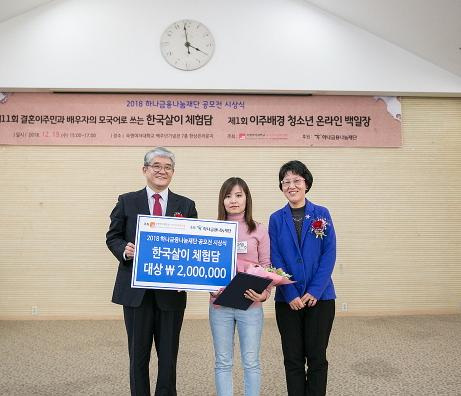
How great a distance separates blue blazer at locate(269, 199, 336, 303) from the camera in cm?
214

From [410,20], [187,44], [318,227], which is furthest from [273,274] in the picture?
[410,20]

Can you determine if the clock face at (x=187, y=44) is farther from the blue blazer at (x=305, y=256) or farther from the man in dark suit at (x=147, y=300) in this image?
the blue blazer at (x=305, y=256)

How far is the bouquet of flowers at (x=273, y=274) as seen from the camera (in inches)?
76.9

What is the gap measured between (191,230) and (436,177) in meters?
3.91

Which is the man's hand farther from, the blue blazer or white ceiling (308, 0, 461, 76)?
white ceiling (308, 0, 461, 76)

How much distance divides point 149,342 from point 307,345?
759mm

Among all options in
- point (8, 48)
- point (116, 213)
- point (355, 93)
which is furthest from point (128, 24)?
point (116, 213)

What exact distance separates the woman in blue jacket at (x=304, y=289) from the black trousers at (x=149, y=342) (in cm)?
54

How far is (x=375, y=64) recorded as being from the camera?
480 centimetres

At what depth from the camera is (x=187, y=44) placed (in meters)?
4.66

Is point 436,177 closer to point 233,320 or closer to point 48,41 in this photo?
point 233,320

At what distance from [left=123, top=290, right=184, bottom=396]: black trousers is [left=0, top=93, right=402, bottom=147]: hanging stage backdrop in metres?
3.00

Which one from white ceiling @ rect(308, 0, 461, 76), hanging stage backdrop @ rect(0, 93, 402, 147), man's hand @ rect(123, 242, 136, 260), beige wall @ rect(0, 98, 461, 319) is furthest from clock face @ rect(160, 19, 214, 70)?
man's hand @ rect(123, 242, 136, 260)

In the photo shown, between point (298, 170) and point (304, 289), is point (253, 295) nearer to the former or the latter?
point (304, 289)
